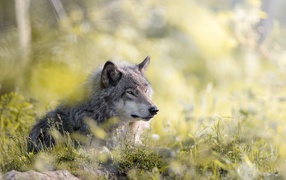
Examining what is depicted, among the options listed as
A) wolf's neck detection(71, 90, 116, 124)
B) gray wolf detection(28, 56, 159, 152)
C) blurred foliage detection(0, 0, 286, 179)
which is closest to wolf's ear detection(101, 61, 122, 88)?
gray wolf detection(28, 56, 159, 152)

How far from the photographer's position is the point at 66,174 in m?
3.86

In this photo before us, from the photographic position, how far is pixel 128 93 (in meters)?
5.19

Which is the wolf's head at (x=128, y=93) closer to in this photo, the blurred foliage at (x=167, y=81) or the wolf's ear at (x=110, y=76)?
the wolf's ear at (x=110, y=76)

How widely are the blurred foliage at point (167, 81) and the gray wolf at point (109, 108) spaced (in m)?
0.24

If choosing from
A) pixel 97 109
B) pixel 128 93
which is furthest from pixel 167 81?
pixel 97 109

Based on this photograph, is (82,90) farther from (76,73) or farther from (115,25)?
(115,25)

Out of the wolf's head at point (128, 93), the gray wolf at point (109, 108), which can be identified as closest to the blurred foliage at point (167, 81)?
the gray wolf at point (109, 108)

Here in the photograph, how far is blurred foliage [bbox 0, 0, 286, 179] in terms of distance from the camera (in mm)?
4164

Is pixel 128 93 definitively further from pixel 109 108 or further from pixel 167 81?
pixel 167 81

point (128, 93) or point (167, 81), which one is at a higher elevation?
point (167, 81)

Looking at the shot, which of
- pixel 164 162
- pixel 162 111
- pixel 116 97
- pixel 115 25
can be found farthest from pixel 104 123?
pixel 115 25

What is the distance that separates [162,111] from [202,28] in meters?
3.81

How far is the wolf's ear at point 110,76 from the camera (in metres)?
5.15

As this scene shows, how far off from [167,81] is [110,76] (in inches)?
202
